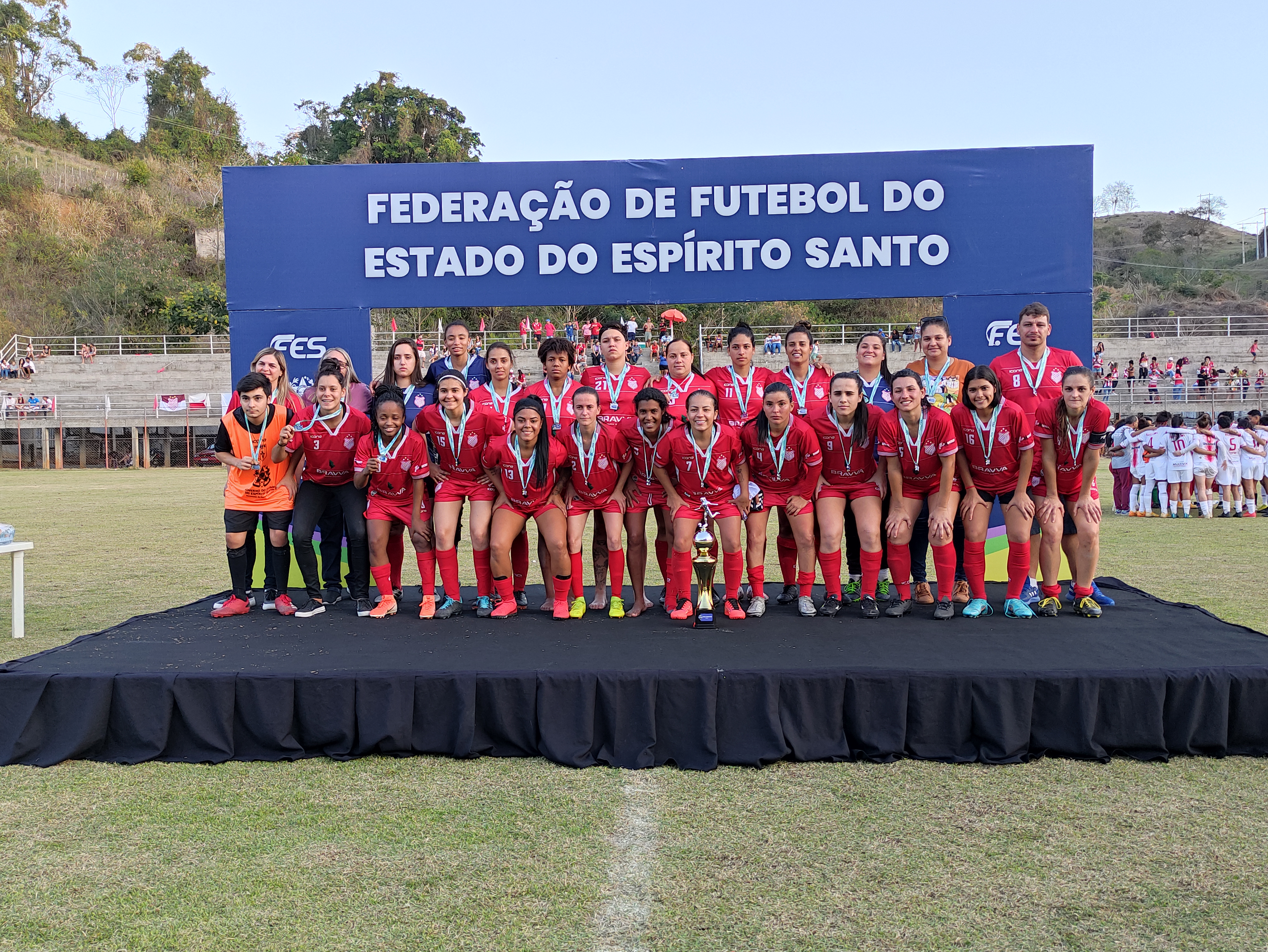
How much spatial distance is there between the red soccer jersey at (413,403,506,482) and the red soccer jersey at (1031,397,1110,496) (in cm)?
329

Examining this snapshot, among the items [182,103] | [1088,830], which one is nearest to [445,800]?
[1088,830]

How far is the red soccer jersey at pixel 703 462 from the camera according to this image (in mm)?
5641

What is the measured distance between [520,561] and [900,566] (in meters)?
2.47

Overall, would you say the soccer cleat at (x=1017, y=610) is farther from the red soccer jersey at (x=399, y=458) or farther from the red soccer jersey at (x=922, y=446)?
the red soccer jersey at (x=399, y=458)

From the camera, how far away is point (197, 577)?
9094mm

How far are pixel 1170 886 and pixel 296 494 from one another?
5.16 m

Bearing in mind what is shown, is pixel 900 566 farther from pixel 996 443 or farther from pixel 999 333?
pixel 999 333

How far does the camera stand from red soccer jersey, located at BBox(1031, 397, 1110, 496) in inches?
219

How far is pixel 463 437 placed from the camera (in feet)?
19.4

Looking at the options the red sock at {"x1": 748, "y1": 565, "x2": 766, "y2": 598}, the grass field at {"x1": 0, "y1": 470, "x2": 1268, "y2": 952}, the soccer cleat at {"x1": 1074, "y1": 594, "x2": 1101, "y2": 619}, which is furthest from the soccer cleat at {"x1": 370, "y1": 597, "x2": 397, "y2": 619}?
the soccer cleat at {"x1": 1074, "y1": 594, "x2": 1101, "y2": 619}

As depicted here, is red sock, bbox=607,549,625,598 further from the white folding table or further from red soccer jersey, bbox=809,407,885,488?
the white folding table

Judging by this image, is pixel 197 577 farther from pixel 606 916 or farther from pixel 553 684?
pixel 606 916

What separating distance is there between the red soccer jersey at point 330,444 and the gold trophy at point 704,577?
2269 millimetres

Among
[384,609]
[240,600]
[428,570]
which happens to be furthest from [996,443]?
[240,600]
